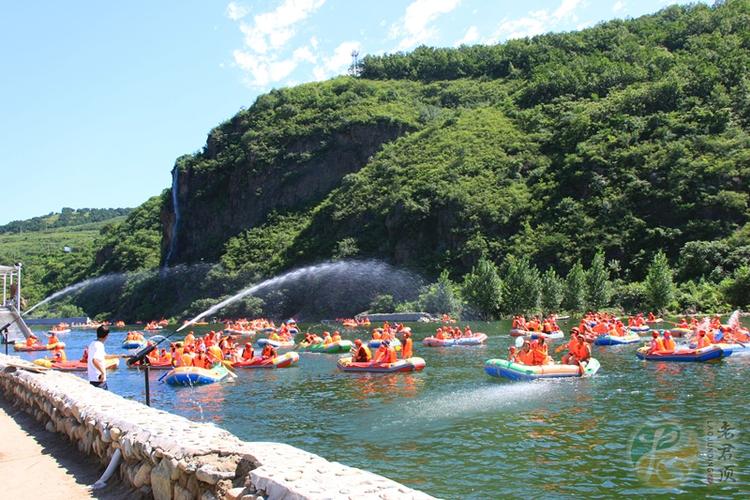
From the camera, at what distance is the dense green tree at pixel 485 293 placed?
7675 centimetres

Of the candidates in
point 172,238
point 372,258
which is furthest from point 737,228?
point 172,238

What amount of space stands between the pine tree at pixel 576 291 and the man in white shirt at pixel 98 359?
6231 centimetres

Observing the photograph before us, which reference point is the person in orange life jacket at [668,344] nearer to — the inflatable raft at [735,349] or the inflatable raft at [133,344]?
the inflatable raft at [735,349]

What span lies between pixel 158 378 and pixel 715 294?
54.7 m

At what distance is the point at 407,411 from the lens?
22797mm

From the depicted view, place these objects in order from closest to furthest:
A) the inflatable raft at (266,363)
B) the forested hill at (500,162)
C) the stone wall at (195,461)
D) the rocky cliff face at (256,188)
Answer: the stone wall at (195,461), the inflatable raft at (266,363), the forested hill at (500,162), the rocky cliff face at (256,188)

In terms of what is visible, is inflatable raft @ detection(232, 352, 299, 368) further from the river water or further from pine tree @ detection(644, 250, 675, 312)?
pine tree @ detection(644, 250, 675, 312)

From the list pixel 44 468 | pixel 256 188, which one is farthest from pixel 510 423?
pixel 256 188

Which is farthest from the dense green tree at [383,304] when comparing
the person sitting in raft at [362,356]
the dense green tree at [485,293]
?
the person sitting in raft at [362,356]

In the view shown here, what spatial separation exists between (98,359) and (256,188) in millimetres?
130910

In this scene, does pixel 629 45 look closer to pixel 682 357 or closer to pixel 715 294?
pixel 715 294

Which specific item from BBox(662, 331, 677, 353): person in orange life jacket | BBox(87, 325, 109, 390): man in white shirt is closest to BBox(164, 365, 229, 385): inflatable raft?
BBox(87, 325, 109, 390): man in white shirt

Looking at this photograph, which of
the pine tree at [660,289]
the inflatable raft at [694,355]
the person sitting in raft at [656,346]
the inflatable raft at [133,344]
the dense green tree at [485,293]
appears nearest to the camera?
the inflatable raft at [694,355]

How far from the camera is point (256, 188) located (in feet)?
472
